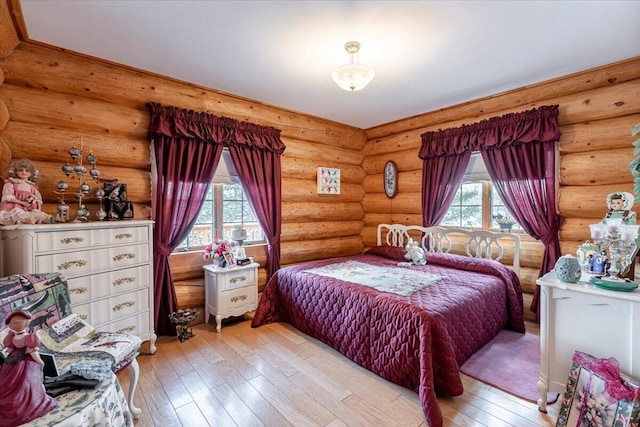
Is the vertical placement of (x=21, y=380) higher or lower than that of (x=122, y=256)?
lower

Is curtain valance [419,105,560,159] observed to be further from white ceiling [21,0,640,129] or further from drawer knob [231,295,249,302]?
drawer knob [231,295,249,302]

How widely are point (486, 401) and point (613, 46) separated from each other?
9.89 ft

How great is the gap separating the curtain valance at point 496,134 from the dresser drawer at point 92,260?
3.59m

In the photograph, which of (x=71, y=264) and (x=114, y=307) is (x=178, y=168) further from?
(x=114, y=307)

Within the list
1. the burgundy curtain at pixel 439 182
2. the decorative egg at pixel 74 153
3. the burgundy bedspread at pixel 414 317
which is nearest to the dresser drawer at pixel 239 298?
the burgundy bedspread at pixel 414 317

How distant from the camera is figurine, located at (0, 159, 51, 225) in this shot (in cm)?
193

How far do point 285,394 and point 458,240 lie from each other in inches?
114

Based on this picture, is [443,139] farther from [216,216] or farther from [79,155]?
[79,155]

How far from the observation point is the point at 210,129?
10.2 feet

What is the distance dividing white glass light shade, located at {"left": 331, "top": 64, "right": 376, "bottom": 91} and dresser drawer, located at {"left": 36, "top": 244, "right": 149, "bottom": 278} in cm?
217

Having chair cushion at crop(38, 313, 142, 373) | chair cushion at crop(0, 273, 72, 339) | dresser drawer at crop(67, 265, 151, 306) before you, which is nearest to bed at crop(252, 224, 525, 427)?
dresser drawer at crop(67, 265, 151, 306)

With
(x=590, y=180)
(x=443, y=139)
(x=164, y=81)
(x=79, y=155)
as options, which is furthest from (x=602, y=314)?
(x=164, y=81)

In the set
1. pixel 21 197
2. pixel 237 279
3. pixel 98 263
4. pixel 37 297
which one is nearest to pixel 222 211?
pixel 237 279

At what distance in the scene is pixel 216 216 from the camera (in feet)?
11.4
